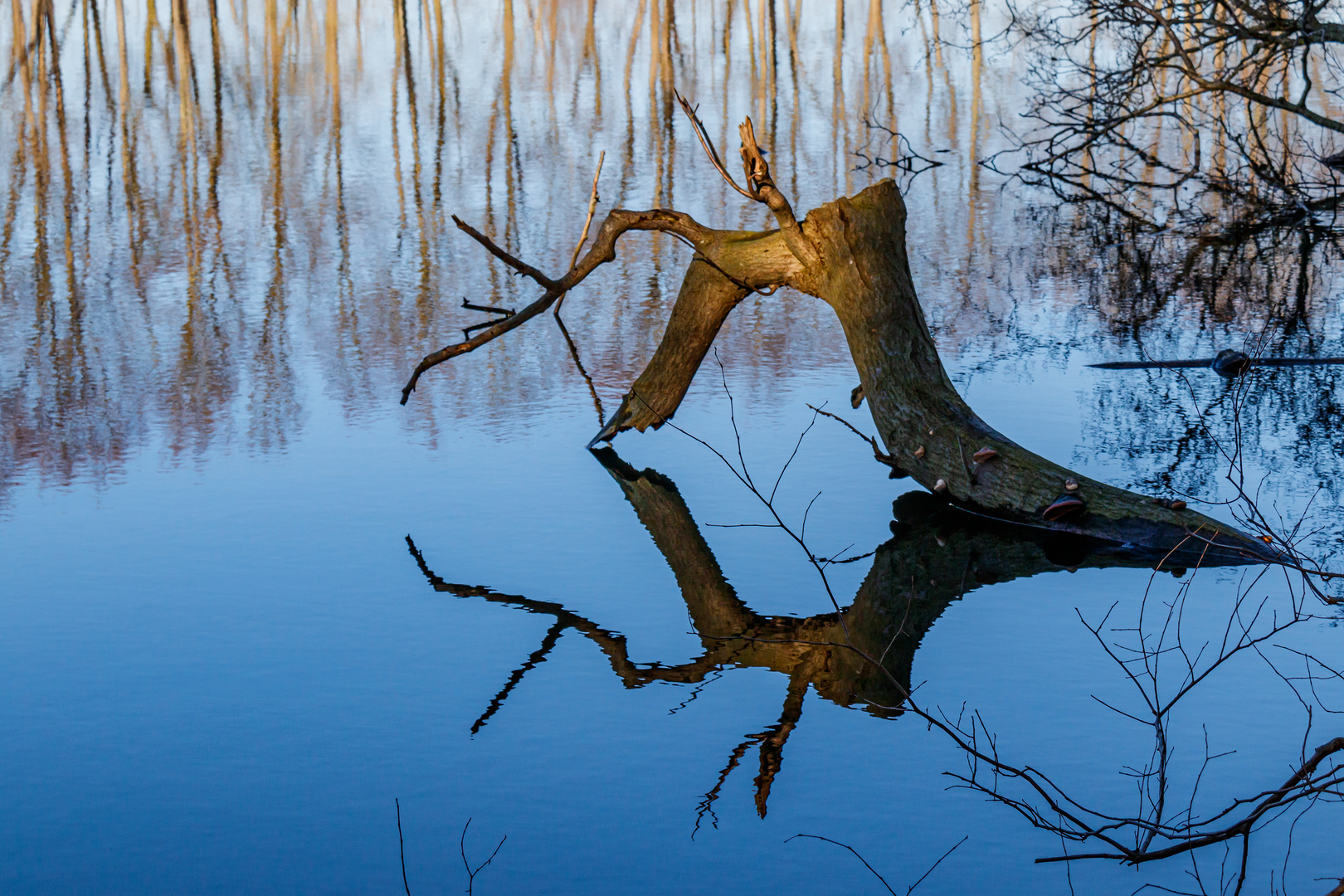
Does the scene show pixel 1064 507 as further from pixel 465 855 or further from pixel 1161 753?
pixel 465 855

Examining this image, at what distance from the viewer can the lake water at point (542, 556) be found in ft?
11.3

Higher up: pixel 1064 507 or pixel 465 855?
pixel 1064 507

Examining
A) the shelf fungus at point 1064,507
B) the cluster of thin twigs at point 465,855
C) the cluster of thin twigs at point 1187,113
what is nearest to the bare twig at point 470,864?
the cluster of thin twigs at point 465,855

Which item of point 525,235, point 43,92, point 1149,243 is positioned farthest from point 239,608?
point 43,92

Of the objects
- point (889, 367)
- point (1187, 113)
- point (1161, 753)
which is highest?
point (1187, 113)

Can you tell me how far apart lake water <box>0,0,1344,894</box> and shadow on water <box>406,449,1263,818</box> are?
3cm

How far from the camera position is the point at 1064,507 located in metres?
5.33

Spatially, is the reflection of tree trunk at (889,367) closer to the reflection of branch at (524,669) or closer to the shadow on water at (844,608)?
the shadow on water at (844,608)

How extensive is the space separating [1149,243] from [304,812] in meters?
10.1

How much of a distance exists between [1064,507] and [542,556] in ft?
6.69

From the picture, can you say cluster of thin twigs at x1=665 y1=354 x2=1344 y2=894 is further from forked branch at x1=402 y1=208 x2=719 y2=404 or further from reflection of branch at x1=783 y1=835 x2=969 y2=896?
forked branch at x1=402 y1=208 x2=719 y2=404

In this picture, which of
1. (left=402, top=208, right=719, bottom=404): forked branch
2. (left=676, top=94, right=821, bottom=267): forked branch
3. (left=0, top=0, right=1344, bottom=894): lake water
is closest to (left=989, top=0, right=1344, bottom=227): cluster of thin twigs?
(left=0, top=0, right=1344, bottom=894): lake water

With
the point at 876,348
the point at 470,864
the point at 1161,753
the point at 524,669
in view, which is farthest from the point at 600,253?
the point at 1161,753

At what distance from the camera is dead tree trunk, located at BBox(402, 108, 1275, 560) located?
5379mm
